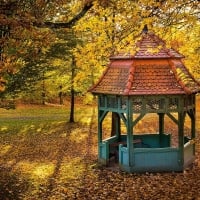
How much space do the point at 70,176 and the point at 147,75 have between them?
4.46m

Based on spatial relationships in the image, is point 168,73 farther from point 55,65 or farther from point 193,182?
point 55,65

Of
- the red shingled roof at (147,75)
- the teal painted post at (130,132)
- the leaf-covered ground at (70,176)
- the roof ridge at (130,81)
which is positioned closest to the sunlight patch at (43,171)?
the leaf-covered ground at (70,176)

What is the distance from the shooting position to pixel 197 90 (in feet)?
49.2

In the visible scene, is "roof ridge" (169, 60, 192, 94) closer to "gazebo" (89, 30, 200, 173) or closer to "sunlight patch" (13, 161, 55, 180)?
"gazebo" (89, 30, 200, 173)

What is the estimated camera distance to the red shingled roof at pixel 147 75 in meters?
14.2

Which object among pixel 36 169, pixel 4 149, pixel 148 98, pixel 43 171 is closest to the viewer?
pixel 148 98

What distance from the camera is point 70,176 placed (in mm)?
14164

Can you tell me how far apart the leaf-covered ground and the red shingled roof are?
9.50ft

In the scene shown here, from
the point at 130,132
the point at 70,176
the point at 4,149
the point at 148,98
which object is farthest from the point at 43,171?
the point at 4,149

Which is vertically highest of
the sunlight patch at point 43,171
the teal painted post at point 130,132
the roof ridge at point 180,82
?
the roof ridge at point 180,82

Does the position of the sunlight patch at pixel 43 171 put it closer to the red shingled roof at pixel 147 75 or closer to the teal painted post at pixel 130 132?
the teal painted post at pixel 130 132

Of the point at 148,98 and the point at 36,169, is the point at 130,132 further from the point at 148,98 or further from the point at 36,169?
the point at 36,169

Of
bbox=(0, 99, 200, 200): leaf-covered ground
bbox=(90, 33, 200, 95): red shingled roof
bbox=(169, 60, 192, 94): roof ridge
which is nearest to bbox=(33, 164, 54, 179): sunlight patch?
bbox=(0, 99, 200, 200): leaf-covered ground

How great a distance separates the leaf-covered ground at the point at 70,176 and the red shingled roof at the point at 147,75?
9.50ft
